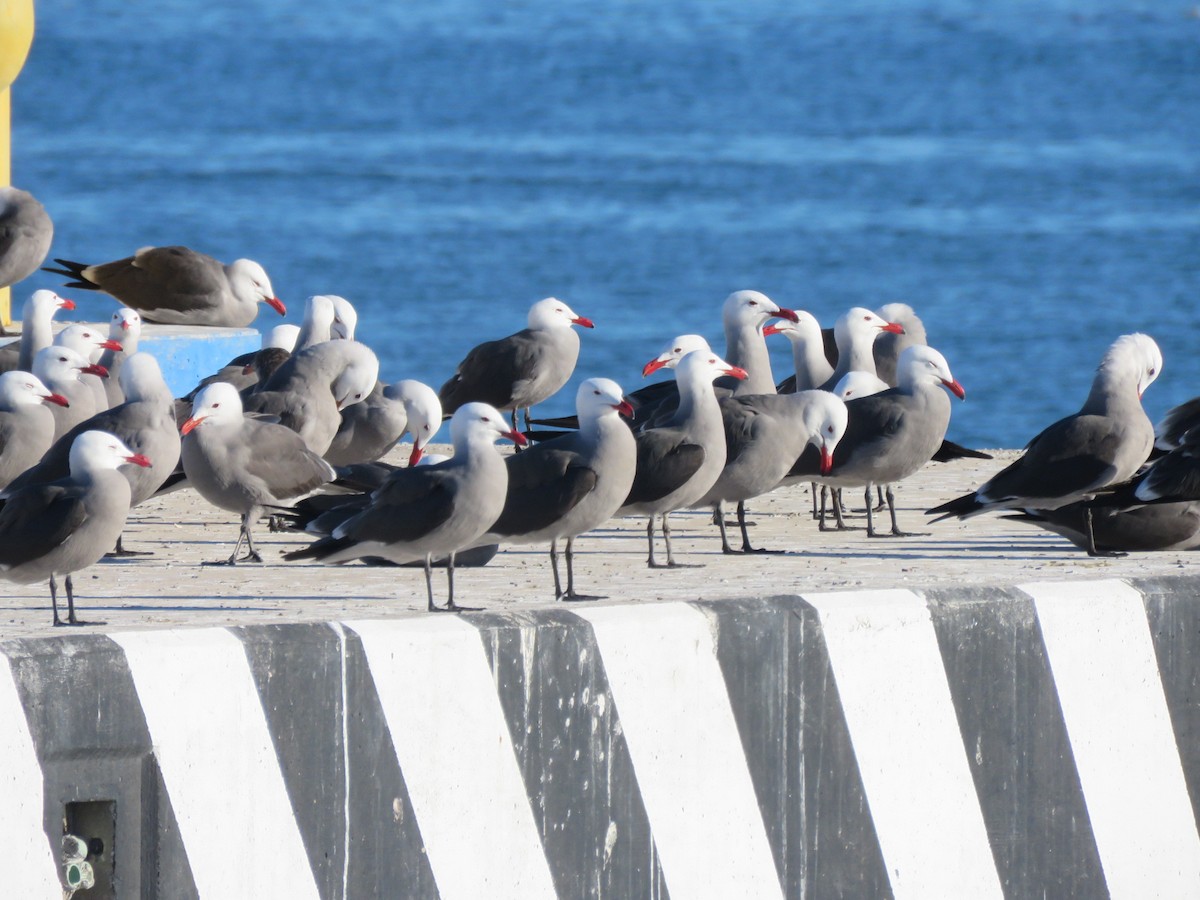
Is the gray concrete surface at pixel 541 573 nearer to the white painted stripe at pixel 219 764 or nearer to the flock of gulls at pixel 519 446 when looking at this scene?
the flock of gulls at pixel 519 446

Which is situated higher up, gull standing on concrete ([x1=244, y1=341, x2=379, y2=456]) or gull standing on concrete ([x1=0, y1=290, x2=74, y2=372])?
gull standing on concrete ([x1=0, y1=290, x2=74, y2=372])

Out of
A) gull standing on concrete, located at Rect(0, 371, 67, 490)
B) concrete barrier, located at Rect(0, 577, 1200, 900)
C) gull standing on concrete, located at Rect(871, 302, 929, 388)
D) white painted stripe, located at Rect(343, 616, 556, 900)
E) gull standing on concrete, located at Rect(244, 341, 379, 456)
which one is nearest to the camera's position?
concrete barrier, located at Rect(0, 577, 1200, 900)

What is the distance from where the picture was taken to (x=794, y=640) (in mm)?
6484

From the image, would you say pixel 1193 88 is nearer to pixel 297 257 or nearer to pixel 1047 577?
pixel 297 257

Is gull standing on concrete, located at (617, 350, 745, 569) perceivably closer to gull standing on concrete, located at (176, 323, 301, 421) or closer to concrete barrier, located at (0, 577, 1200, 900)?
concrete barrier, located at (0, 577, 1200, 900)

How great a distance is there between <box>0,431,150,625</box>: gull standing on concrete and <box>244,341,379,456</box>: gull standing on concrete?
266 cm

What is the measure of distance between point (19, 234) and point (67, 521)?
260 inches

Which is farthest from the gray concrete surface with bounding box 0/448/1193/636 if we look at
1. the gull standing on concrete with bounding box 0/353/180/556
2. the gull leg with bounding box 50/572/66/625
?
the gull standing on concrete with bounding box 0/353/180/556

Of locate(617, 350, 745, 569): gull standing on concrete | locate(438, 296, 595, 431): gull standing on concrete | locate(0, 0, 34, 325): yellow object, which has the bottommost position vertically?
locate(617, 350, 745, 569): gull standing on concrete

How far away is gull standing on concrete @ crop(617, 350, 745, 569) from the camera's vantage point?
8.70 meters

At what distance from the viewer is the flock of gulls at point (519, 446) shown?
7688 millimetres

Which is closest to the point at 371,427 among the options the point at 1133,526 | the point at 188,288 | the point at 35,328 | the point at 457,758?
the point at 35,328

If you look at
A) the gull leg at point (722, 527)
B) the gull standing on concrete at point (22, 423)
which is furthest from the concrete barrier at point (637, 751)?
the gull standing on concrete at point (22, 423)

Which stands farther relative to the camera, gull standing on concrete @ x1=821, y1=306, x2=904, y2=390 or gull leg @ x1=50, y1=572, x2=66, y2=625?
gull standing on concrete @ x1=821, y1=306, x2=904, y2=390
